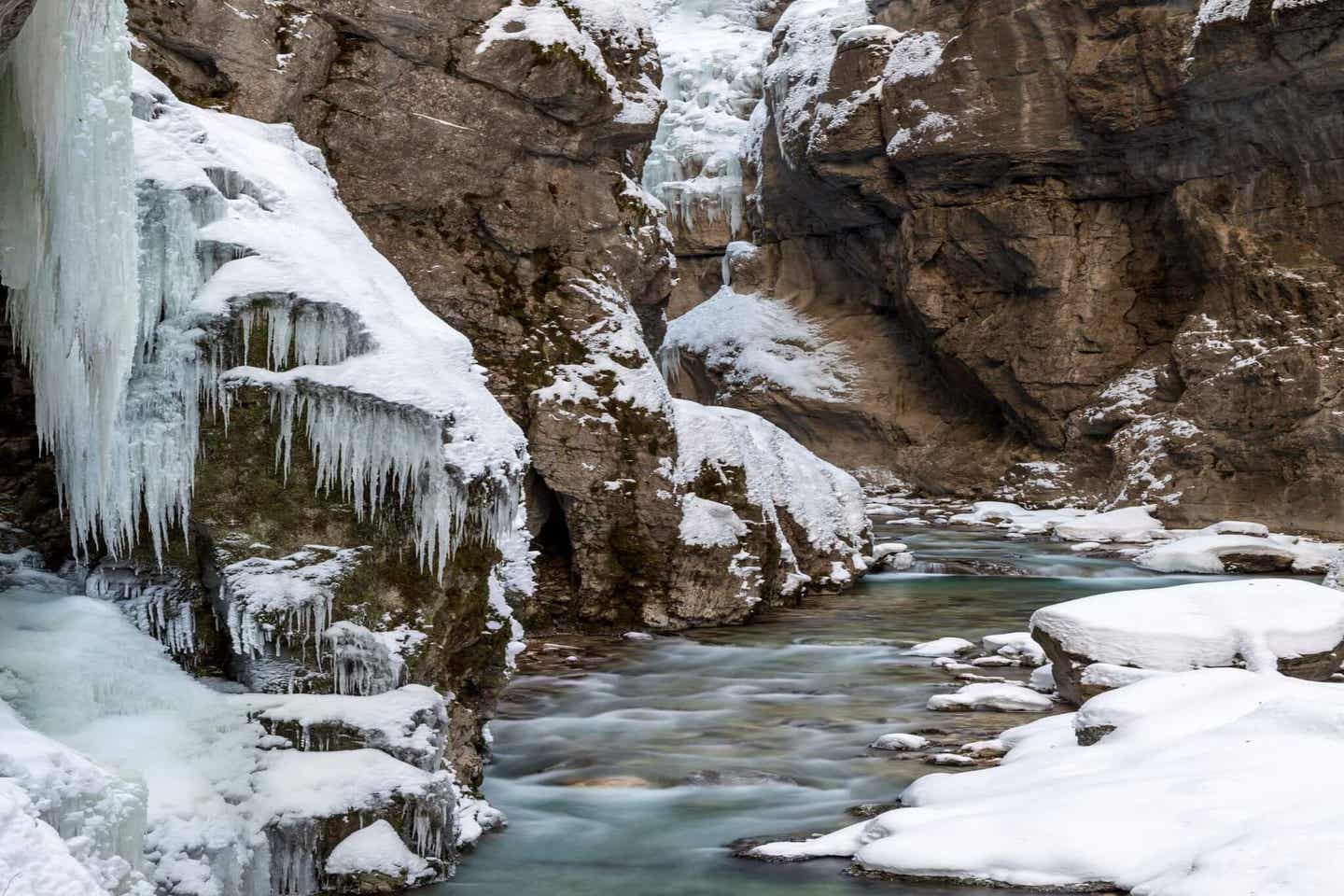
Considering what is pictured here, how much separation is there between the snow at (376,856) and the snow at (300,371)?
1.55m

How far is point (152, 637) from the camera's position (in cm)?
A: 655

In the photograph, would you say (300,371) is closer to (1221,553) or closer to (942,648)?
(942,648)

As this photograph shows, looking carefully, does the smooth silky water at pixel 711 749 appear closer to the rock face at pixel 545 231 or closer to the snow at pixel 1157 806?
the snow at pixel 1157 806

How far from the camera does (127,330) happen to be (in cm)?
577

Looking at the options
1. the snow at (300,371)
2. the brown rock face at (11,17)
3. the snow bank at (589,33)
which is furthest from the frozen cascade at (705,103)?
the brown rock face at (11,17)

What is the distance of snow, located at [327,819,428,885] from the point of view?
19.2ft

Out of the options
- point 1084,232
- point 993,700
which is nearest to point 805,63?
point 1084,232

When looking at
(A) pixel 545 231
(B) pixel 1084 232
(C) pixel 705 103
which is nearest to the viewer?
(A) pixel 545 231

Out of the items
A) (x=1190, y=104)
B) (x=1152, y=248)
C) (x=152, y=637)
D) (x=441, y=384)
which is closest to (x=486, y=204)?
(x=441, y=384)

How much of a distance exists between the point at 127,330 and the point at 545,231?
8782 millimetres

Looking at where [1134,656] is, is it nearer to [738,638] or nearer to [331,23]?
[738,638]

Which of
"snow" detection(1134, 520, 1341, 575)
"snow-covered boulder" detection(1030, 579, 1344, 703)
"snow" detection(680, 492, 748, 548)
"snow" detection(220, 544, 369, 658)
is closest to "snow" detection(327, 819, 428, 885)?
"snow" detection(220, 544, 369, 658)

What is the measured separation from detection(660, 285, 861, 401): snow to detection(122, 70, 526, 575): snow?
2474 cm

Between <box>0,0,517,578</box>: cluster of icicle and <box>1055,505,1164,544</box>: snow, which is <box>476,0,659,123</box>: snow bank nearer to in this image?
<box>0,0,517,578</box>: cluster of icicle
